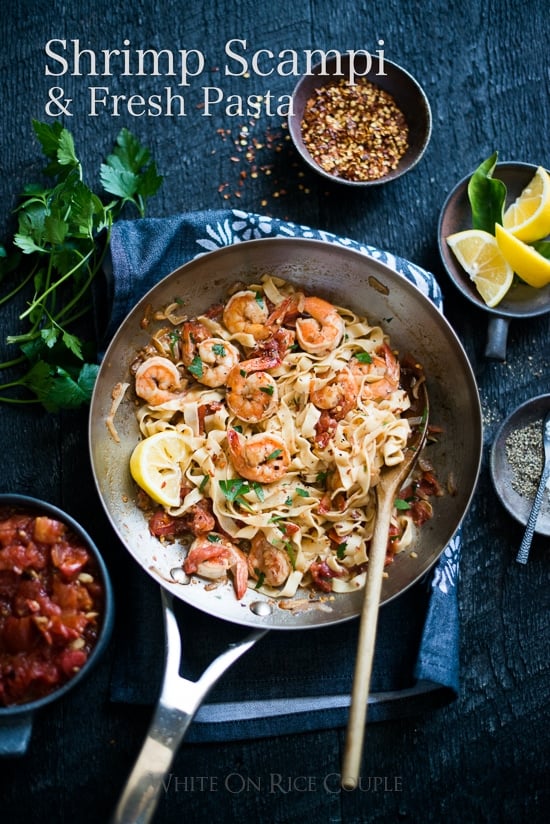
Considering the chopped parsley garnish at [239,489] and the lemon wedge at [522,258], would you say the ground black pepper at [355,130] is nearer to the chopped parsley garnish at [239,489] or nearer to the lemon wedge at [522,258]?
the lemon wedge at [522,258]

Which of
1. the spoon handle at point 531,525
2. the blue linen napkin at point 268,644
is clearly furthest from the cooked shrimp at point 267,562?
the spoon handle at point 531,525

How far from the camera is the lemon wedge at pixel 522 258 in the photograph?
4.01 metres

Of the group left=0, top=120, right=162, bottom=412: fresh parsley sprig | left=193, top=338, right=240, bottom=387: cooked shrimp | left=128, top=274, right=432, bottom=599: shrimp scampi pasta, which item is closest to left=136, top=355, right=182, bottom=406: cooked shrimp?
left=128, top=274, right=432, bottom=599: shrimp scampi pasta

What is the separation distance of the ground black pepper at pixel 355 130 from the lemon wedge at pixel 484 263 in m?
0.58

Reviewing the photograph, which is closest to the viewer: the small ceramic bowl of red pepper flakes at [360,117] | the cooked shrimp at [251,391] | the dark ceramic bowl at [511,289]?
the cooked shrimp at [251,391]

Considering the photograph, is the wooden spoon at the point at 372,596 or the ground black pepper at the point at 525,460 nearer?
the wooden spoon at the point at 372,596

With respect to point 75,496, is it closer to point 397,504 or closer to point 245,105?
point 397,504

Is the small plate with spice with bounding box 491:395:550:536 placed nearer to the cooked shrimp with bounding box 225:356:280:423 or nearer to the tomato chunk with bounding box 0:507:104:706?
the cooked shrimp with bounding box 225:356:280:423

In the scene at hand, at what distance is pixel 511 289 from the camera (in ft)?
13.9

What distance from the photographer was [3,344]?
4203 mm

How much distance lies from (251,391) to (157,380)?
480 mm

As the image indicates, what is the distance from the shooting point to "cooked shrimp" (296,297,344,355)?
4035 millimetres

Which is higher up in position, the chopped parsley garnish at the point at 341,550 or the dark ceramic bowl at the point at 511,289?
the dark ceramic bowl at the point at 511,289

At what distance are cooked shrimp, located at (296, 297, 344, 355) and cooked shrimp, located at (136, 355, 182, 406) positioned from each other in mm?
681
